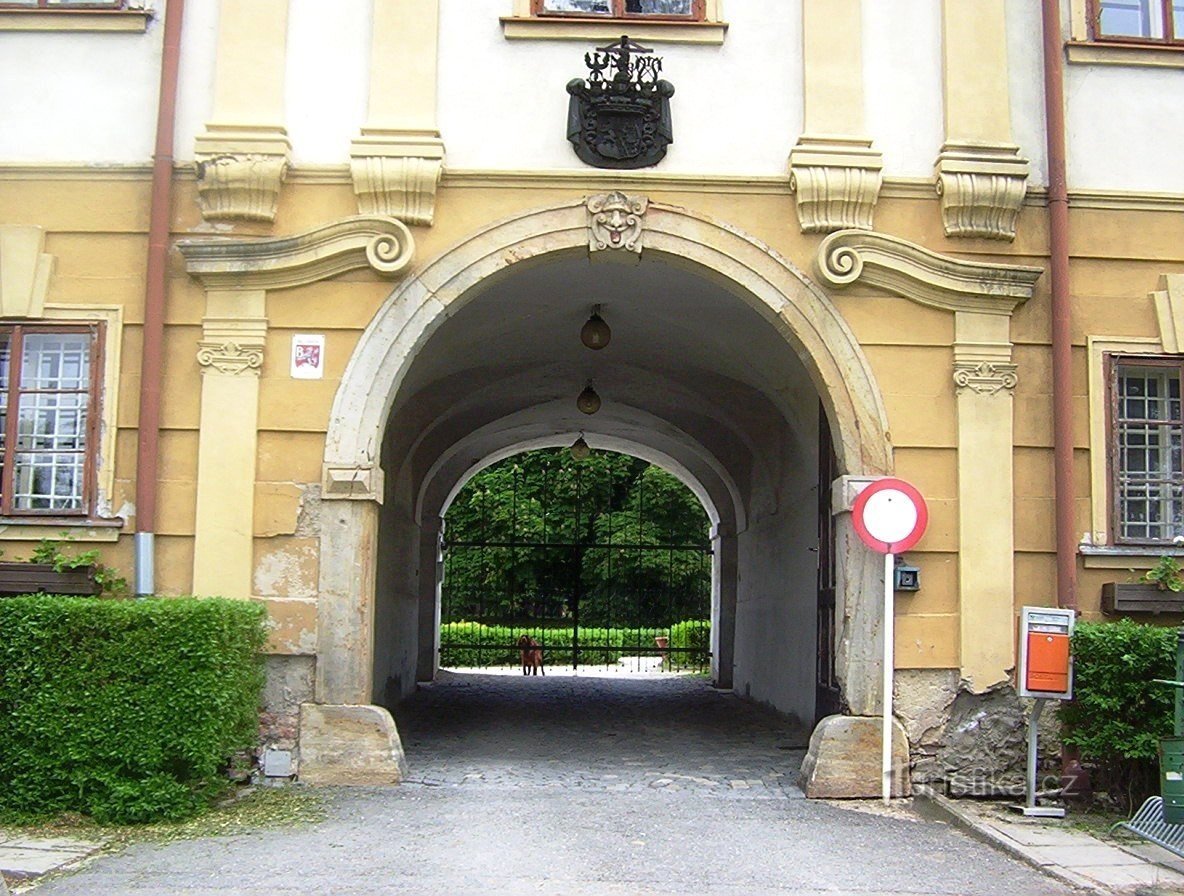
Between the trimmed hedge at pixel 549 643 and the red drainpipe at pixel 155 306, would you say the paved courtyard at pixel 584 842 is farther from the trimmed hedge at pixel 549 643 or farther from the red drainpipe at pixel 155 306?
the trimmed hedge at pixel 549 643

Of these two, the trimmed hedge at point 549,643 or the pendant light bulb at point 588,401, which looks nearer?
the pendant light bulb at point 588,401

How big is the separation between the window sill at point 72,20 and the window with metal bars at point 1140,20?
6347 mm

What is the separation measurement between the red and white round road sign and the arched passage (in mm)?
344

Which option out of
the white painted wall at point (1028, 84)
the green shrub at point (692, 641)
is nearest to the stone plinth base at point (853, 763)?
the white painted wall at point (1028, 84)

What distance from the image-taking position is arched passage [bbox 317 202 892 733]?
8859 millimetres

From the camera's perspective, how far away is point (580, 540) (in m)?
32.3

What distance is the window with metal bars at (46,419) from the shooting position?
8.93 meters

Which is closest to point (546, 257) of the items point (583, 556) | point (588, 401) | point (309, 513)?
point (309, 513)

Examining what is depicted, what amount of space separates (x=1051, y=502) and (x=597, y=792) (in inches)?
135

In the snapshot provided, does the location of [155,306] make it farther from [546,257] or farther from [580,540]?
[580,540]

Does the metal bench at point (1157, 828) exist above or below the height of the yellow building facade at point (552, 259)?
below

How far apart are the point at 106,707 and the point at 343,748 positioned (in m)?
1.55

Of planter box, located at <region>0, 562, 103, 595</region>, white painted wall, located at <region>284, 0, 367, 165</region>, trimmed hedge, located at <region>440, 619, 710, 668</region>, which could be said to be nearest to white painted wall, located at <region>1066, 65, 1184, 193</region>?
white painted wall, located at <region>284, 0, 367, 165</region>

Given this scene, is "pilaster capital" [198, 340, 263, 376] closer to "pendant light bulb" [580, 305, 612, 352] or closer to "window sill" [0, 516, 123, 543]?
"window sill" [0, 516, 123, 543]
